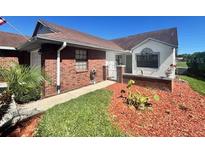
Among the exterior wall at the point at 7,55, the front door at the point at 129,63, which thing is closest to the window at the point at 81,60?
the exterior wall at the point at 7,55

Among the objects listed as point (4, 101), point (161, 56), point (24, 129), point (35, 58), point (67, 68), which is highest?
point (161, 56)

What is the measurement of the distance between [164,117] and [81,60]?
6521 millimetres

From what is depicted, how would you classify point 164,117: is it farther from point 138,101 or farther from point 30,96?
point 30,96

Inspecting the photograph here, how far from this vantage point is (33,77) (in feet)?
15.4

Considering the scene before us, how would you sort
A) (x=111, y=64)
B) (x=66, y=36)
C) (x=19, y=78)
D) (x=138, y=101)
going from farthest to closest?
(x=111, y=64), (x=66, y=36), (x=138, y=101), (x=19, y=78)

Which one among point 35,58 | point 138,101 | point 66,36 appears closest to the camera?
point 138,101

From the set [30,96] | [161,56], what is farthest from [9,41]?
[161,56]

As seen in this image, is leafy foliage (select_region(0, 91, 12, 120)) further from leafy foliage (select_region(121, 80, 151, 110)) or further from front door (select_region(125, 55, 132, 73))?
front door (select_region(125, 55, 132, 73))

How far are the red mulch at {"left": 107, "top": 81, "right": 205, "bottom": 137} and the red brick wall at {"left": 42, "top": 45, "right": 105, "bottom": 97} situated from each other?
3.02 meters

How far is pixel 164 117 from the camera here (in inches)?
238

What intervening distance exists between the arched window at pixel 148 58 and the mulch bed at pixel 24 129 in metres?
12.7

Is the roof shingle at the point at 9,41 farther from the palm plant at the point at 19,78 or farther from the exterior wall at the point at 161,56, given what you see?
the exterior wall at the point at 161,56
